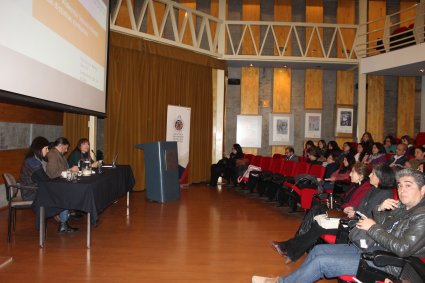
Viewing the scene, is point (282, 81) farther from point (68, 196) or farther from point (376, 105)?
point (68, 196)

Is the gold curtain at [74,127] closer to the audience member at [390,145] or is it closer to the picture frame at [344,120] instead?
the audience member at [390,145]

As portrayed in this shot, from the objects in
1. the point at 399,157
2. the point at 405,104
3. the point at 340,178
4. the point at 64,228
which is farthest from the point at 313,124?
the point at 64,228

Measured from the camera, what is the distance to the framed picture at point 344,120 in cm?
1216

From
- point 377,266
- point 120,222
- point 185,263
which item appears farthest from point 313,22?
point 377,266

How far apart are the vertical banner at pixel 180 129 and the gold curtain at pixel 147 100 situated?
16cm

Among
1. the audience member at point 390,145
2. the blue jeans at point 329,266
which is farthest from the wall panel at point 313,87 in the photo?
the blue jeans at point 329,266

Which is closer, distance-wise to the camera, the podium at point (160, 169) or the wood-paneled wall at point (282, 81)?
the podium at point (160, 169)

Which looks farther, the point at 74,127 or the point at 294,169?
the point at 74,127

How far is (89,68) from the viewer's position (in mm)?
6285

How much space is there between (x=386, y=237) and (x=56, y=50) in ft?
13.5

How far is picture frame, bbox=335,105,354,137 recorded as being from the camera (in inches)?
479

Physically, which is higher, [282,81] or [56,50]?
[282,81]

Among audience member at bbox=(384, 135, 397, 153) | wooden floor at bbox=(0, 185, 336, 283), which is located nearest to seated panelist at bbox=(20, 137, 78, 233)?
wooden floor at bbox=(0, 185, 336, 283)

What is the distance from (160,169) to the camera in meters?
7.59
